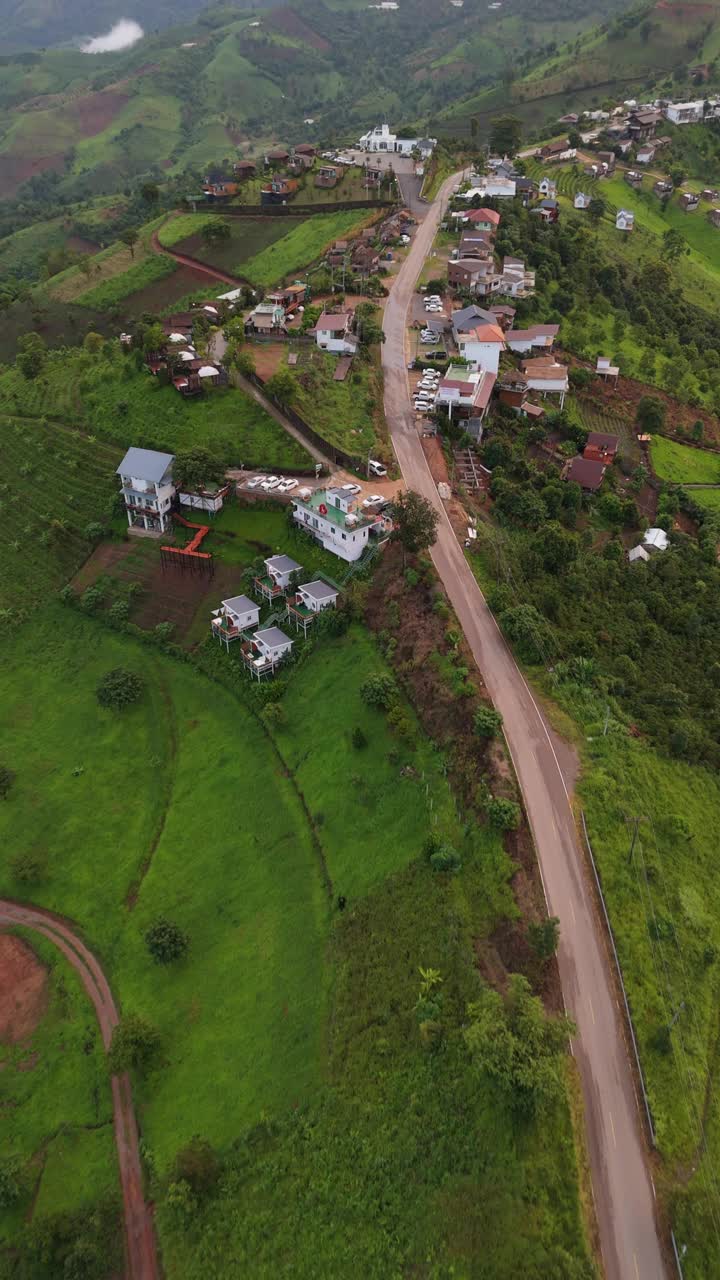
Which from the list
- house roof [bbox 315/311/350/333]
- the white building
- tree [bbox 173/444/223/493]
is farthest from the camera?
the white building

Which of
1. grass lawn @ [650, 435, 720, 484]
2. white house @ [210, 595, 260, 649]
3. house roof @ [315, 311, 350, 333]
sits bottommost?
white house @ [210, 595, 260, 649]

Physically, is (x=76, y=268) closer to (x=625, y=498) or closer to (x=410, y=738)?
(x=625, y=498)

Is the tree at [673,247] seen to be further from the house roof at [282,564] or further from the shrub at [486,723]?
the shrub at [486,723]

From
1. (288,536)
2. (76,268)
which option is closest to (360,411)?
(288,536)

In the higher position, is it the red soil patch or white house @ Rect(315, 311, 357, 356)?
white house @ Rect(315, 311, 357, 356)

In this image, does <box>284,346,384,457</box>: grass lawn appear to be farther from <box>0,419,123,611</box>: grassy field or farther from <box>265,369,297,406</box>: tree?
<box>0,419,123,611</box>: grassy field

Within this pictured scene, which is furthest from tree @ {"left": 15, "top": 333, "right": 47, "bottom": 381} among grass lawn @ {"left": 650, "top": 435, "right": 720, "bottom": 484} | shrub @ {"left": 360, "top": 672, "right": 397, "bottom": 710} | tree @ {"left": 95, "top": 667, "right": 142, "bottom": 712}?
grass lawn @ {"left": 650, "top": 435, "right": 720, "bottom": 484}

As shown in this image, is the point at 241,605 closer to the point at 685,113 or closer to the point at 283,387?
the point at 283,387
